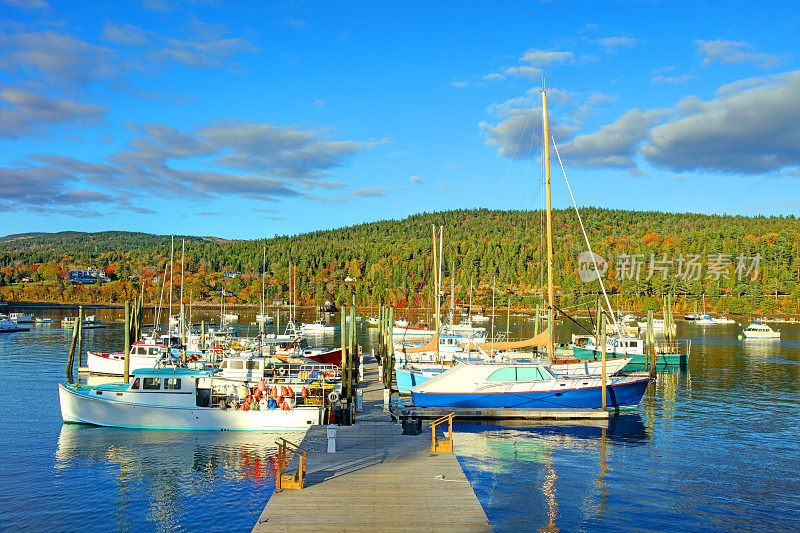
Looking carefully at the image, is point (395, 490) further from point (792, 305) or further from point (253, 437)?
point (792, 305)

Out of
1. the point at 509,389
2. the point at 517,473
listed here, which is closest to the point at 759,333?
the point at 509,389

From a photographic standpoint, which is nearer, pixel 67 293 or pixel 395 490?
pixel 395 490

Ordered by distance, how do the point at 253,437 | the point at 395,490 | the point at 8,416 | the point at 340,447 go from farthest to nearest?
the point at 8,416, the point at 253,437, the point at 340,447, the point at 395,490

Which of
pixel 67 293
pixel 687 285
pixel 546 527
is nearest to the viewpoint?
pixel 546 527

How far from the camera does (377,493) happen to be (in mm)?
14773

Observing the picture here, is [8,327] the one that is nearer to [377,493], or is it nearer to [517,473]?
[517,473]

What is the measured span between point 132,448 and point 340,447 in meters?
11.7

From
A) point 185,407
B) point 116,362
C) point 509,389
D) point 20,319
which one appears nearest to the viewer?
point 185,407

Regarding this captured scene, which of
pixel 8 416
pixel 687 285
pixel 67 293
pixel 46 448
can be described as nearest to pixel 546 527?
pixel 46 448

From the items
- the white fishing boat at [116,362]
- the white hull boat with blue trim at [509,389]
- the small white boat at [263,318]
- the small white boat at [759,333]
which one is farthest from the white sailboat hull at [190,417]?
the small white boat at [759,333]

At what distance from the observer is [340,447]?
1972cm

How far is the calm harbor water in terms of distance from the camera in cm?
1819

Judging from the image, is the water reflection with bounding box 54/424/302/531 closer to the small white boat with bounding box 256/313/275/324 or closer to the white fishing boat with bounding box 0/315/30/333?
the small white boat with bounding box 256/313/275/324

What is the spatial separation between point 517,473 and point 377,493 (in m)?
9.38
